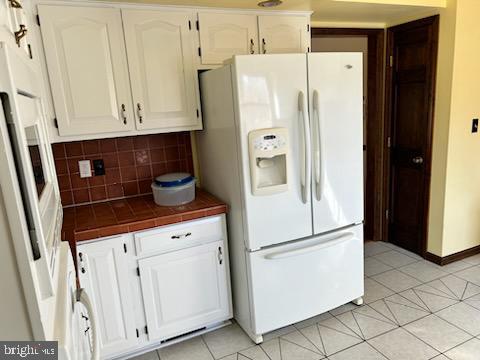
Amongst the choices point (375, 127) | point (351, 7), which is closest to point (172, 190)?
point (351, 7)

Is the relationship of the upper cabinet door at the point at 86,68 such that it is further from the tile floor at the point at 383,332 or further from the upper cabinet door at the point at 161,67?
the tile floor at the point at 383,332

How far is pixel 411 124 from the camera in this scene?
3162 millimetres

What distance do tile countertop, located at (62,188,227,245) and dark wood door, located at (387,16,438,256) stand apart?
1908 mm

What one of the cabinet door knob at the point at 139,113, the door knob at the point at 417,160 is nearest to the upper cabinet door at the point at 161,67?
the cabinet door knob at the point at 139,113

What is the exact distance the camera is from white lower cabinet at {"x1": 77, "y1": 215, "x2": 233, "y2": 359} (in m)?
2.03

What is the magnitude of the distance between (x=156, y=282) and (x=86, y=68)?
52.2 inches

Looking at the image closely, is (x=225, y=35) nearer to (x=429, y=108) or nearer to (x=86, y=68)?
(x=86, y=68)

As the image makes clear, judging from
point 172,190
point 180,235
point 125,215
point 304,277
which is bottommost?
point 304,277

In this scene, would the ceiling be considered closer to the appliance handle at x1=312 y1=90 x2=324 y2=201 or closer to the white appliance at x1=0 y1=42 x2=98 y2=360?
the appliance handle at x1=312 y1=90 x2=324 y2=201

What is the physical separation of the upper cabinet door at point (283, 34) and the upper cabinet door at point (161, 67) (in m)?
0.52

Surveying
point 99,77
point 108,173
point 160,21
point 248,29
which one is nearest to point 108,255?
Result: point 108,173

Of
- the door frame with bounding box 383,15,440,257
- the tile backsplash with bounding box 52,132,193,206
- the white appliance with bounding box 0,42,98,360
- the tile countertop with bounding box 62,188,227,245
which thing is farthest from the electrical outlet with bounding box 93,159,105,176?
the door frame with bounding box 383,15,440,257

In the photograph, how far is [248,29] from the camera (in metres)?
2.41

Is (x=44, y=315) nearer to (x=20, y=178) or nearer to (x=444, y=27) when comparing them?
(x=20, y=178)
